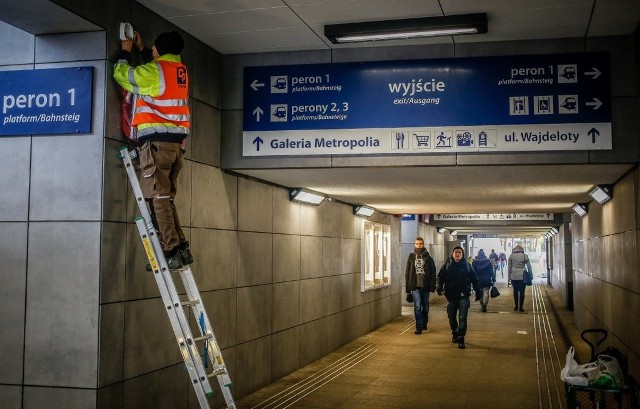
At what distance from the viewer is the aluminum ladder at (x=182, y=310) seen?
4508 millimetres

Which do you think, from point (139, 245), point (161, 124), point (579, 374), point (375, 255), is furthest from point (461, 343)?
point (161, 124)

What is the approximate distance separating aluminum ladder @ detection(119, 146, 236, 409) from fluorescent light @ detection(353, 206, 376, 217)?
7.51 m

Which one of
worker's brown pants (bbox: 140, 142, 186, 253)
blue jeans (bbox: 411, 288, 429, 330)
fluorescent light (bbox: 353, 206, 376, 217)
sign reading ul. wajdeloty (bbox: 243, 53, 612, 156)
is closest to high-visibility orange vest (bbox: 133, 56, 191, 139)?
worker's brown pants (bbox: 140, 142, 186, 253)

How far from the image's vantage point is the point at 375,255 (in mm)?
14641

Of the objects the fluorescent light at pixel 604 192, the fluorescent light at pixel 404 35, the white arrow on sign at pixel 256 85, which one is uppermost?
the fluorescent light at pixel 404 35

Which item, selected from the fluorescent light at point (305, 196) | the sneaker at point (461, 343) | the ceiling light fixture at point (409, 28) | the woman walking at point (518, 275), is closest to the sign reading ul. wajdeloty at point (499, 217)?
the woman walking at point (518, 275)

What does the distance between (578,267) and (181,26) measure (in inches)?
391

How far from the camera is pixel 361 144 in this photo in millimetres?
6488

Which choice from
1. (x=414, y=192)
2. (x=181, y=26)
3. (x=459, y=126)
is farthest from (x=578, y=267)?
(x=181, y=26)

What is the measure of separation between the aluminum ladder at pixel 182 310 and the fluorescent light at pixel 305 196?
401 centimetres

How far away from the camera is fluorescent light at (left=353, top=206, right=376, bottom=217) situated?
12.5 meters

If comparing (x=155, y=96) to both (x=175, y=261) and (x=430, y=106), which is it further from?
(x=430, y=106)

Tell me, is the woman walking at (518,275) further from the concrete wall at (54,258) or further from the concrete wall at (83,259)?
the concrete wall at (54,258)

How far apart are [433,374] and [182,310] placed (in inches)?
191
